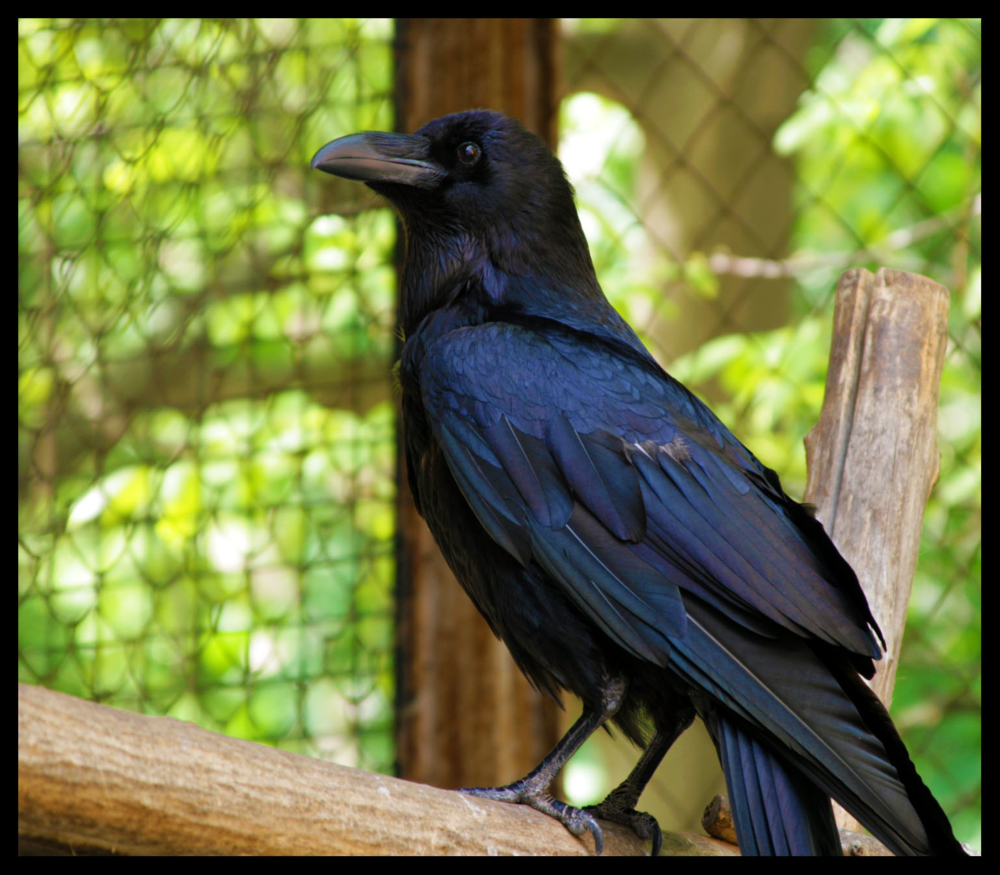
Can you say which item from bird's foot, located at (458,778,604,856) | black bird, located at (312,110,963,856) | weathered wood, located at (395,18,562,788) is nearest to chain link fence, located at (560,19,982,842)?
weathered wood, located at (395,18,562,788)

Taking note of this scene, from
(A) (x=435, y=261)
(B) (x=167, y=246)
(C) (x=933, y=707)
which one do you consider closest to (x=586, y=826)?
(A) (x=435, y=261)

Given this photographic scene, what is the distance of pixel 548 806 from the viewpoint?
1.84 m

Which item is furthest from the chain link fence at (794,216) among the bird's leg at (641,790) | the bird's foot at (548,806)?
the bird's foot at (548,806)

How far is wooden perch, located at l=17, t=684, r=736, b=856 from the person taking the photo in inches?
48.0

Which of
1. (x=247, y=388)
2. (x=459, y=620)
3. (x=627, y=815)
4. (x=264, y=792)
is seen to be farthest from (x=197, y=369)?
(x=264, y=792)

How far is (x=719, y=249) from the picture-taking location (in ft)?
15.4

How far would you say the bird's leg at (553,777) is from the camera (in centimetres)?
181

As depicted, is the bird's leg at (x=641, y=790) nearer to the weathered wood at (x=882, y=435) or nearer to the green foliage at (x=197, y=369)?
the weathered wood at (x=882, y=435)

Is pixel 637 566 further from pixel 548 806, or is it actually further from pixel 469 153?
pixel 469 153

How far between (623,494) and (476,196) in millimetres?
863

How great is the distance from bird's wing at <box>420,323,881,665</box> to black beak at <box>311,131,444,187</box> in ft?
1.66

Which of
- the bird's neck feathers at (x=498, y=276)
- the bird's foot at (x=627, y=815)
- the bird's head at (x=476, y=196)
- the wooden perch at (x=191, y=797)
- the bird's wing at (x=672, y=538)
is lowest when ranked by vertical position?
the bird's foot at (x=627, y=815)

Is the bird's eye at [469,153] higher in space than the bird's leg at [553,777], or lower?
higher
